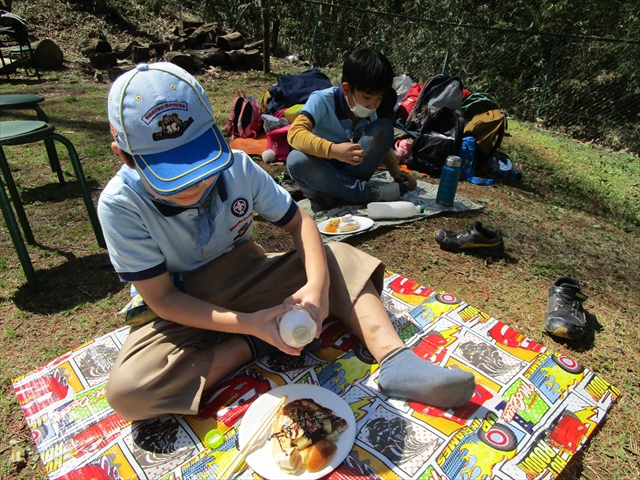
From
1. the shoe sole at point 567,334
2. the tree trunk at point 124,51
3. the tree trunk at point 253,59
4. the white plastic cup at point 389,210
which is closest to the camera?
the shoe sole at point 567,334

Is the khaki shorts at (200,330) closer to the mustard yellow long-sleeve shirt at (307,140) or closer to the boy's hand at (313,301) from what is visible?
the boy's hand at (313,301)

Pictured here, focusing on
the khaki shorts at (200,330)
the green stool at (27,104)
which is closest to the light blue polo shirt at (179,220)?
the khaki shorts at (200,330)

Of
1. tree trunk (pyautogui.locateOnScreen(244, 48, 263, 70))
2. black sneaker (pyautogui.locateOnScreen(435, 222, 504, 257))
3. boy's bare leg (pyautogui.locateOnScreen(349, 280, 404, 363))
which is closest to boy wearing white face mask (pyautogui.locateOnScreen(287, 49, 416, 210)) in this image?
black sneaker (pyautogui.locateOnScreen(435, 222, 504, 257))

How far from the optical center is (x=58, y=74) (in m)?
9.09

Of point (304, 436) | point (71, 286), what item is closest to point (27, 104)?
point (71, 286)

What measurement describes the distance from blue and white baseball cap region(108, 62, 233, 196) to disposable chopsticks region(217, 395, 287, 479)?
0.90m

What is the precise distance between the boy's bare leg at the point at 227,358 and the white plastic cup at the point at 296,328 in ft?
1.36

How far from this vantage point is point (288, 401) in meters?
1.66

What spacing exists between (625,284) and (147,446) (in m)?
3.01

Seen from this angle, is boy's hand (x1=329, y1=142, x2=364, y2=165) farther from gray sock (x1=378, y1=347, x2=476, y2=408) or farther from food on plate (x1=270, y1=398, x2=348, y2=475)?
food on plate (x1=270, y1=398, x2=348, y2=475)

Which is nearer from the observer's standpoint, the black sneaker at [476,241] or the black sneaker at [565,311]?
the black sneaker at [565,311]

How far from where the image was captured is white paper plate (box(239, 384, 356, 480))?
4.71 feet

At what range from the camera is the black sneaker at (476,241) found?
9.77 ft

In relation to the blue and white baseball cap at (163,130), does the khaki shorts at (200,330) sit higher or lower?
lower
